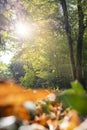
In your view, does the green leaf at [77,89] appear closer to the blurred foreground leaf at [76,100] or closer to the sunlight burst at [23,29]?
the blurred foreground leaf at [76,100]

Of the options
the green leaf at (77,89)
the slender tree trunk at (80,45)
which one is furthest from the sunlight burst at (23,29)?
the green leaf at (77,89)

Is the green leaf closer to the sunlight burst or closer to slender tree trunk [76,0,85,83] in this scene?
slender tree trunk [76,0,85,83]

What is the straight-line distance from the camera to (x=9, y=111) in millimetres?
903

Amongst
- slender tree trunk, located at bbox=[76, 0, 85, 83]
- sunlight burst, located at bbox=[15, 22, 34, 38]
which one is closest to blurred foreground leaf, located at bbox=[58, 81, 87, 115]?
slender tree trunk, located at bbox=[76, 0, 85, 83]

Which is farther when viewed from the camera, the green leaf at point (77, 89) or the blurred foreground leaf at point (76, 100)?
the green leaf at point (77, 89)

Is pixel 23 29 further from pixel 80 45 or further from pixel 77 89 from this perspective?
pixel 77 89

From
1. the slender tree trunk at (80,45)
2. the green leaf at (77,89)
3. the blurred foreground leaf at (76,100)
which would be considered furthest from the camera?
the slender tree trunk at (80,45)

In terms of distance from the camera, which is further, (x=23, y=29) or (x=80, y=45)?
(x=23, y=29)

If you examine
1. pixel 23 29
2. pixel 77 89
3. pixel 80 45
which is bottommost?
pixel 80 45

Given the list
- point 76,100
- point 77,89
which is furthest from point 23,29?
point 76,100

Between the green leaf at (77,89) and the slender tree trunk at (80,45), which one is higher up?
the green leaf at (77,89)

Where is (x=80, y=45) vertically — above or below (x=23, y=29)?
below

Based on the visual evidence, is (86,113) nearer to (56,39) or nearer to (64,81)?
(56,39)

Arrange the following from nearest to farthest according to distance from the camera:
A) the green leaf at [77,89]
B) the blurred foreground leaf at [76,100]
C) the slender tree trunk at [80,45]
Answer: the blurred foreground leaf at [76,100]
the green leaf at [77,89]
the slender tree trunk at [80,45]
